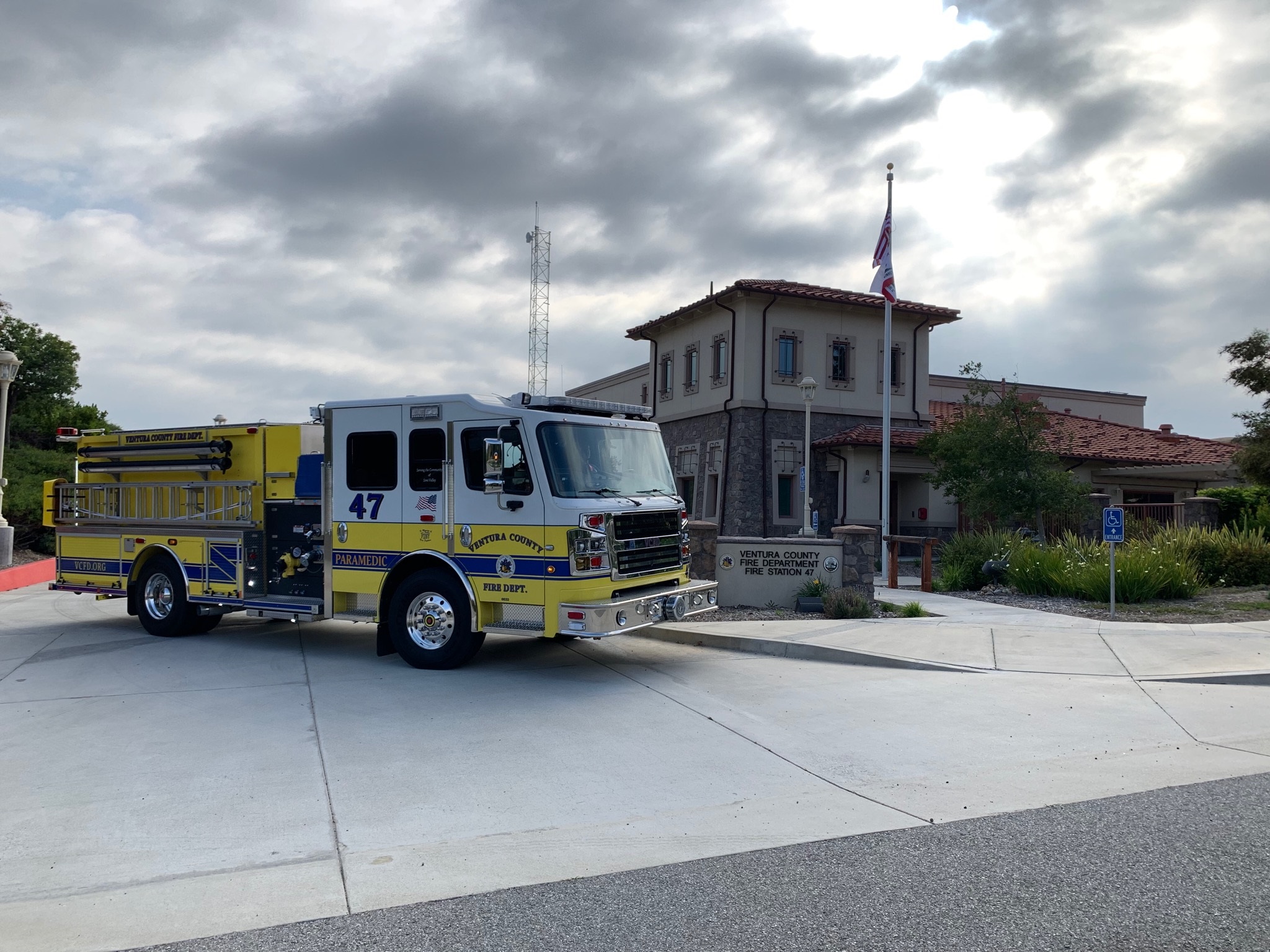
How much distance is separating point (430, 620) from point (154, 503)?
15.3 feet

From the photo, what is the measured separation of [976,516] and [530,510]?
1403 centimetres

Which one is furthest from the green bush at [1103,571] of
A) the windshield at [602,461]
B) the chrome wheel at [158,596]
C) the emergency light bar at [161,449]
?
the chrome wheel at [158,596]

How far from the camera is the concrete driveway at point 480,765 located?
460 centimetres

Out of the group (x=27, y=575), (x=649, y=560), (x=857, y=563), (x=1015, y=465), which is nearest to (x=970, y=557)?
(x=1015, y=465)

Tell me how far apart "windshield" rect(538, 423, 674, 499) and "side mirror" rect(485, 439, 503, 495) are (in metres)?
0.40

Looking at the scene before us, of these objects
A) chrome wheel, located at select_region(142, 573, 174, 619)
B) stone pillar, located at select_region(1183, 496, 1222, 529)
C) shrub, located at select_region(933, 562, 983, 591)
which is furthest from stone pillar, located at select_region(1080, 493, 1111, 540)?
chrome wheel, located at select_region(142, 573, 174, 619)

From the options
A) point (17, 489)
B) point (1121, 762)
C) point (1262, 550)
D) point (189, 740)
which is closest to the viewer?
point (1121, 762)

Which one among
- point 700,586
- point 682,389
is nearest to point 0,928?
point 700,586

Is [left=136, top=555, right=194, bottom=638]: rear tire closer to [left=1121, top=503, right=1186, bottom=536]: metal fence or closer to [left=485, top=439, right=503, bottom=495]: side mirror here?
[left=485, top=439, right=503, bottom=495]: side mirror

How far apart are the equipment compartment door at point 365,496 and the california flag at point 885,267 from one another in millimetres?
14698

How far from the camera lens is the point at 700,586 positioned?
1041 cm

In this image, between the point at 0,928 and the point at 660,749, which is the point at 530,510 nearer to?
the point at 660,749

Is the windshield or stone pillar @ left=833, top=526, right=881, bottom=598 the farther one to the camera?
stone pillar @ left=833, top=526, right=881, bottom=598

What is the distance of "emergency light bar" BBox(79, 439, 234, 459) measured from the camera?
11344 mm
